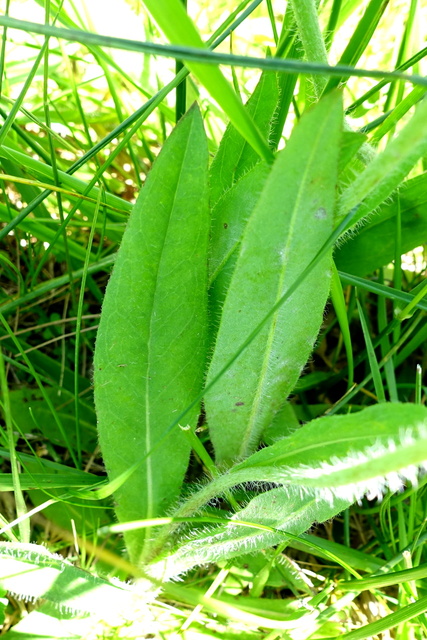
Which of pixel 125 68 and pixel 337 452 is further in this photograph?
pixel 125 68

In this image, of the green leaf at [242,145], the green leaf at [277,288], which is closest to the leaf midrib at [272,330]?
the green leaf at [277,288]

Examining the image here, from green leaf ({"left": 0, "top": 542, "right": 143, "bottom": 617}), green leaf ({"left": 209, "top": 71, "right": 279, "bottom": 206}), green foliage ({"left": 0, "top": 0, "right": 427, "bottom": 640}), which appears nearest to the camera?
green foliage ({"left": 0, "top": 0, "right": 427, "bottom": 640})

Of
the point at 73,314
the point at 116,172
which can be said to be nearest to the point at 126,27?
the point at 116,172

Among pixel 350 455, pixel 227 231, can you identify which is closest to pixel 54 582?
pixel 350 455

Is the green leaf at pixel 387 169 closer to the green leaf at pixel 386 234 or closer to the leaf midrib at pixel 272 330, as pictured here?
the leaf midrib at pixel 272 330

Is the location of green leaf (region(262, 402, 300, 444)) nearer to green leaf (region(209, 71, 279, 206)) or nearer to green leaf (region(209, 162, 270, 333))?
green leaf (region(209, 162, 270, 333))

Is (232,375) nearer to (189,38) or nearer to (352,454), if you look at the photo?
(352,454)

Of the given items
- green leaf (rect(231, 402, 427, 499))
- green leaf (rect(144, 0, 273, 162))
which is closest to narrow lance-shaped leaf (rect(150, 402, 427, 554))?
green leaf (rect(231, 402, 427, 499))

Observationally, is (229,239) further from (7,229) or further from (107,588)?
(107,588)
